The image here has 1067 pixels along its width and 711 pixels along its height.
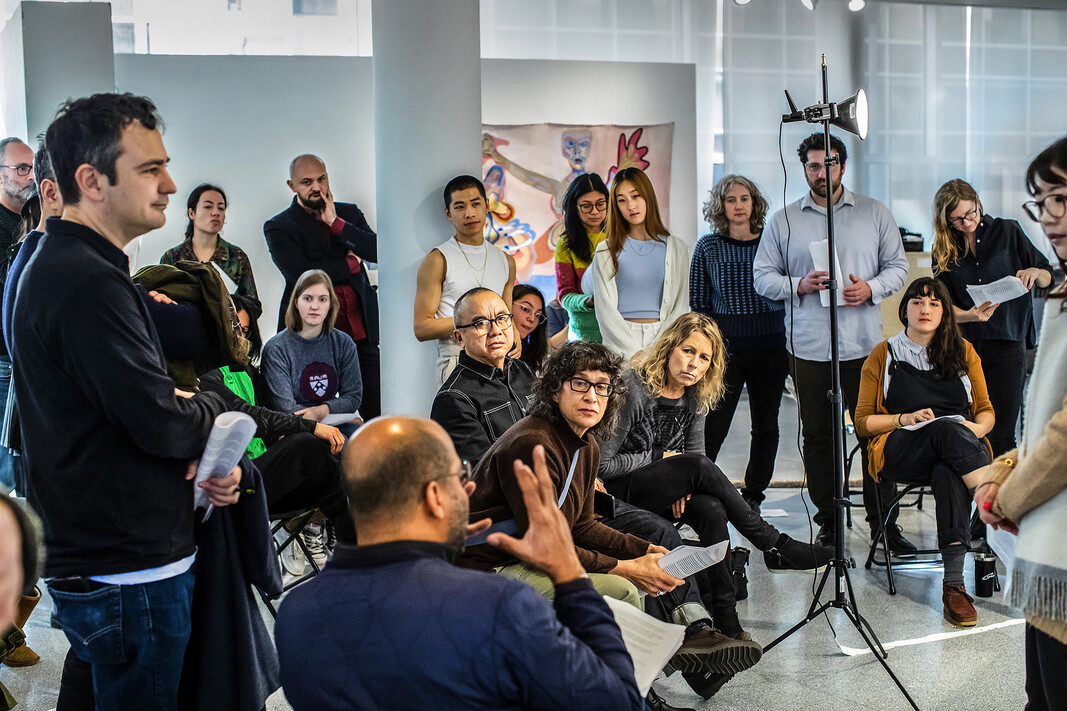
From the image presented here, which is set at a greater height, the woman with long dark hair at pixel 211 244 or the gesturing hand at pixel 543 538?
the woman with long dark hair at pixel 211 244

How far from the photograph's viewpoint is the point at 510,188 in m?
7.86

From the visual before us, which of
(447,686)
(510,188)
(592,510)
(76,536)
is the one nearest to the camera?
(447,686)

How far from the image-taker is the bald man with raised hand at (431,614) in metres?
1.31

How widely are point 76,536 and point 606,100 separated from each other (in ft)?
22.0

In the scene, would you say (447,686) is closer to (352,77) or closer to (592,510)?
(592,510)

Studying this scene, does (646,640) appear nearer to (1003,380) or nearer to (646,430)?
(646,430)

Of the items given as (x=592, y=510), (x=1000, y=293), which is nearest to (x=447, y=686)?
(x=592, y=510)

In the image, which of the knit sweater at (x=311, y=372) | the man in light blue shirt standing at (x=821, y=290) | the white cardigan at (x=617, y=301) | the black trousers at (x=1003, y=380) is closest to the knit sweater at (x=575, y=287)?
the white cardigan at (x=617, y=301)

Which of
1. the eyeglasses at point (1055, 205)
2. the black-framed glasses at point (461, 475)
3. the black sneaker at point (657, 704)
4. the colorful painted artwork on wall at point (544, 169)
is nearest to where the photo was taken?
the black-framed glasses at point (461, 475)

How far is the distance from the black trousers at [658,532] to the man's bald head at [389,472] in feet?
5.60

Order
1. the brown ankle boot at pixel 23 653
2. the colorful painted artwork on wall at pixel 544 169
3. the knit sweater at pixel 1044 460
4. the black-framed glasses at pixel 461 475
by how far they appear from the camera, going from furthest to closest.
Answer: the colorful painted artwork on wall at pixel 544 169, the brown ankle boot at pixel 23 653, the knit sweater at pixel 1044 460, the black-framed glasses at pixel 461 475

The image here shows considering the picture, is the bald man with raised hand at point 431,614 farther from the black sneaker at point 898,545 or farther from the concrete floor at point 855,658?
the black sneaker at point 898,545

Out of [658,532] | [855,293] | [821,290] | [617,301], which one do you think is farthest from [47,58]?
[658,532]

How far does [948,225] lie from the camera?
4.57 meters
